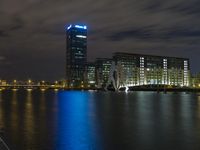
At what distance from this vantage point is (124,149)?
2291 cm

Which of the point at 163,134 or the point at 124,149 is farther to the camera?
the point at 163,134

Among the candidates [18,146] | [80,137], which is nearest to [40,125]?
[80,137]

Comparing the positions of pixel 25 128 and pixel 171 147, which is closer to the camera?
pixel 171 147

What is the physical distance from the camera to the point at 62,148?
23219 mm

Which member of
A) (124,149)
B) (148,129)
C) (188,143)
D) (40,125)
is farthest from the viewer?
(40,125)

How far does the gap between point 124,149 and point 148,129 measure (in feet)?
32.7

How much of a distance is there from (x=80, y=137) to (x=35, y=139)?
3.57 metres

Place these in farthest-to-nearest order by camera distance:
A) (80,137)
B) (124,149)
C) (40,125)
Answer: (40,125)
(80,137)
(124,149)

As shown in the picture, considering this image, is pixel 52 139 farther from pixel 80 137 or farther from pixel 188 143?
pixel 188 143

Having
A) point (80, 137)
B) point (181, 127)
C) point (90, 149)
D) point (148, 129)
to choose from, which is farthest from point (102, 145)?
point (181, 127)

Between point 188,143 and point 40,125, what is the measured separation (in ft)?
50.9

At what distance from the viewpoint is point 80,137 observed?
91.0 ft

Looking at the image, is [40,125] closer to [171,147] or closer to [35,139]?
[35,139]

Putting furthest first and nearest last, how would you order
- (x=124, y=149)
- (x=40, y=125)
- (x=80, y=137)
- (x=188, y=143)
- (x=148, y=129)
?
(x=40, y=125), (x=148, y=129), (x=80, y=137), (x=188, y=143), (x=124, y=149)
